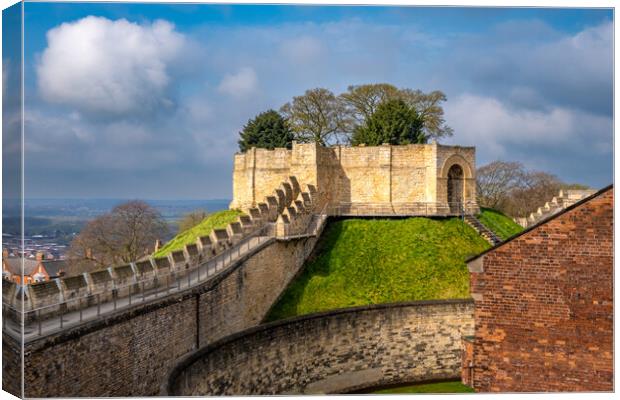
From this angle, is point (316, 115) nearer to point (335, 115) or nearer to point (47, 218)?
point (335, 115)

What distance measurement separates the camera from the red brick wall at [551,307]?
34.8 feet

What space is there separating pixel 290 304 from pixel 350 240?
17.6 ft

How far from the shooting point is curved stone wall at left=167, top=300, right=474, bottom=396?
45.4ft

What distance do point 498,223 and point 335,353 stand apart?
716 inches

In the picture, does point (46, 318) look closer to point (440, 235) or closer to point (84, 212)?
point (84, 212)

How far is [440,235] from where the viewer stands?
1182 inches

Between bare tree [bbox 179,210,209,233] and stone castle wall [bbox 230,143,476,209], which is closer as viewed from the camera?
stone castle wall [bbox 230,143,476,209]

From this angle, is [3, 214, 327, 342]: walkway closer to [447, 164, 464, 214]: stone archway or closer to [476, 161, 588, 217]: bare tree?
[447, 164, 464, 214]: stone archway

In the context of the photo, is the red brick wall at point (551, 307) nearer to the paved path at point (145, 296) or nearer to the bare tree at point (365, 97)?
the paved path at point (145, 296)

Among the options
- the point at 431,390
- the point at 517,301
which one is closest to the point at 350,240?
the point at 431,390

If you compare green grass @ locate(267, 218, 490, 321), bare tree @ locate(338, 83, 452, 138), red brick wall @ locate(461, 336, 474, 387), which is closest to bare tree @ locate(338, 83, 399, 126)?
bare tree @ locate(338, 83, 452, 138)

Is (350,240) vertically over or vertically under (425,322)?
over

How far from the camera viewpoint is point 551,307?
10.8 meters

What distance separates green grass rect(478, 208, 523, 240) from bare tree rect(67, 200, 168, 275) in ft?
66.2
